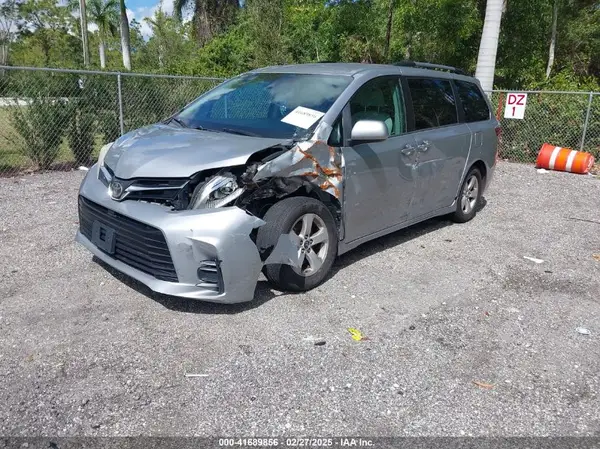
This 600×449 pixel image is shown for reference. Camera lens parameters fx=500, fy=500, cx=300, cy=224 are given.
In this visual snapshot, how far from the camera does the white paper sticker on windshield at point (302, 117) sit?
405cm

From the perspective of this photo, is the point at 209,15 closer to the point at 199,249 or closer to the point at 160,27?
the point at 160,27

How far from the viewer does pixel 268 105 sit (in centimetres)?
446

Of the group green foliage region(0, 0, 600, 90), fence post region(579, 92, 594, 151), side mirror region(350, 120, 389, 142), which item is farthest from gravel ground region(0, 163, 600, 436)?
green foliage region(0, 0, 600, 90)

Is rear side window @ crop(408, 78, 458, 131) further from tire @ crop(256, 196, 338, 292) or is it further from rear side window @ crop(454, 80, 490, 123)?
tire @ crop(256, 196, 338, 292)

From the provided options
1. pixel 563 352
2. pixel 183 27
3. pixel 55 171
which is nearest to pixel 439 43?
pixel 55 171

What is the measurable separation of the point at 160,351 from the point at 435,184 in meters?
3.45

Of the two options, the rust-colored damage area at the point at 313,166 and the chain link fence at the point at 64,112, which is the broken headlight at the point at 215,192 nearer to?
the rust-colored damage area at the point at 313,166

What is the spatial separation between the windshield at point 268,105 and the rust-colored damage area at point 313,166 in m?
0.18

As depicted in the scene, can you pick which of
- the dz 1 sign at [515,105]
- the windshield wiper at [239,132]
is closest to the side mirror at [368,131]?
the windshield wiper at [239,132]

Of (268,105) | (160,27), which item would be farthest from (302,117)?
(160,27)

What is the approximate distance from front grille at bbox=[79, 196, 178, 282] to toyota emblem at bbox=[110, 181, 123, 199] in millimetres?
124

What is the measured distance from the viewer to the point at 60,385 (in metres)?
2.79

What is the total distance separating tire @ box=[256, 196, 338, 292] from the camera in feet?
11.9

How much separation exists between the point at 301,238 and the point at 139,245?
1.20 meters
